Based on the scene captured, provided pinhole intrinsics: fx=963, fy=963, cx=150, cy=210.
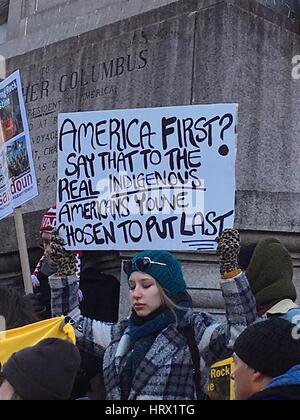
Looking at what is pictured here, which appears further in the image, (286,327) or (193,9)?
(193,9)

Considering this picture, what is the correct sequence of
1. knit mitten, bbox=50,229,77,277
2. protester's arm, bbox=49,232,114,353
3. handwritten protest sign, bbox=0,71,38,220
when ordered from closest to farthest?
1. protester's arm, bbox=49,232,114,353
2. knit mitten, bbox=50,229,77,277
3. handwritten protest sign, bbox=0,71,38,220

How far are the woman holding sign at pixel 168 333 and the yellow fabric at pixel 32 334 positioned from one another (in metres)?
0.25

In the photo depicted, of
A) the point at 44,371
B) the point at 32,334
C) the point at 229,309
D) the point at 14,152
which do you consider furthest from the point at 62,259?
the point at 44,371

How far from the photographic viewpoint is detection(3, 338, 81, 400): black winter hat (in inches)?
138

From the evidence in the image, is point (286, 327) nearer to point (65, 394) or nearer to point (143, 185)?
point (65, 394)

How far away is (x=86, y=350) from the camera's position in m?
5.16

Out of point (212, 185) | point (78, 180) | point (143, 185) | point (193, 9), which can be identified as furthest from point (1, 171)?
point (193, 9)

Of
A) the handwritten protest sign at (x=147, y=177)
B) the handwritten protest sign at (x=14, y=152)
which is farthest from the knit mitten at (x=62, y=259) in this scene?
the handwritten protest sign at (x=14, y=152)

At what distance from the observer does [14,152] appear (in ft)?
20.9

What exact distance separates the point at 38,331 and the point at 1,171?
5.79 ft

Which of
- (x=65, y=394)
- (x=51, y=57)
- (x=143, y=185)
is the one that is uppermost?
(x=51, y=57)

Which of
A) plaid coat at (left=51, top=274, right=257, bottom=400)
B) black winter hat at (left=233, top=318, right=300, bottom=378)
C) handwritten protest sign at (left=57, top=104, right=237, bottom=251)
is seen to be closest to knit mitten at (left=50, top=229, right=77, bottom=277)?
handwritten protest sign at (left=57, top=104, right=237, bottom=251)

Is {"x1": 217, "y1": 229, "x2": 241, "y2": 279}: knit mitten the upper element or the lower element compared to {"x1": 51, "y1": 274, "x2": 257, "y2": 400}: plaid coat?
upper

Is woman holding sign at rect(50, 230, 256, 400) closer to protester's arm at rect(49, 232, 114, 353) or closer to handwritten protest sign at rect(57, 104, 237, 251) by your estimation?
protester's arm at rect(49, 232, 114, 353)
